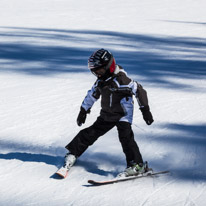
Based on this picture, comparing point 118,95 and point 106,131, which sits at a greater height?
point 118,95

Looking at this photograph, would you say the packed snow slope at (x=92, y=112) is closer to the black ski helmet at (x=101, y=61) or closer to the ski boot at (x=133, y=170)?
the ski boot at (x=133, y=170)

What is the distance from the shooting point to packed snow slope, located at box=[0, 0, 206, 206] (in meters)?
3.51

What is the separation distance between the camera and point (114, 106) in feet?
12.2

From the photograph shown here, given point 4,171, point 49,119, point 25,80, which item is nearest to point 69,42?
point 25,80

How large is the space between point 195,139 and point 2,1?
17.8 meters

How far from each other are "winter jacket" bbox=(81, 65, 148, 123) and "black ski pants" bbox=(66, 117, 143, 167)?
6 centimetres

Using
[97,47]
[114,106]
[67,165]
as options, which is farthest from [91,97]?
[97,47]

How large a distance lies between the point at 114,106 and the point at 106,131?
28 cm

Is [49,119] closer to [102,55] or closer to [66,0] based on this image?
[102,55]

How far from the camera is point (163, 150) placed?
14.5ft

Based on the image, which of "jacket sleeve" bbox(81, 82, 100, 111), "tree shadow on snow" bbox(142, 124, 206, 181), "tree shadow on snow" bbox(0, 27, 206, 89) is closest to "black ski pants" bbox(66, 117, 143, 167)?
"jacket sleeve" bbox(81, 82, 100, 111)

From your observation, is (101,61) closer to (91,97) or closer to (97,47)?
(91,97)

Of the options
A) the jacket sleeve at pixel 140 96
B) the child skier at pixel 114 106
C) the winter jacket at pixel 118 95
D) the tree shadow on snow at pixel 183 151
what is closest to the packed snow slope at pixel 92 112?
the tree shadow on snow at pixel 183 151

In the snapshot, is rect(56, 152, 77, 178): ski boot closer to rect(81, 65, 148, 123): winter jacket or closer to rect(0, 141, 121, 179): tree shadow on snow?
rect(0, 141, 121, 179): tree shadow on snow
